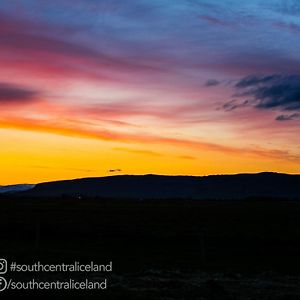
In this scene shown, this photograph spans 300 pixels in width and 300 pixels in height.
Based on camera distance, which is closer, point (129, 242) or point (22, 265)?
point (22, 265)

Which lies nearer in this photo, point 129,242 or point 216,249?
point 216,249

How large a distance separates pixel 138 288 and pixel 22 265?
6374 mm

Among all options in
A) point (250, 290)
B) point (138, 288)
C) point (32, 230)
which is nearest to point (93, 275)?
point (138, 288)

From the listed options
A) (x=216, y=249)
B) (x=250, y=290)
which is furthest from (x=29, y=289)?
(x=216, y=249)

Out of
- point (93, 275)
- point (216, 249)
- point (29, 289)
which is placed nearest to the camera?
point (29, 289)

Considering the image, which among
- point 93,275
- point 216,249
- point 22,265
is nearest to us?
point 93,275

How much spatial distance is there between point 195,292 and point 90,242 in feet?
75.1

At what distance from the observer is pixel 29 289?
49.2 ft

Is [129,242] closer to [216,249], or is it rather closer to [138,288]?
[216,249]

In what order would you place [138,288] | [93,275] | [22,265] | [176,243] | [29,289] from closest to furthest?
[29,289], [138,288], [93,275], [22,265], [176,243]

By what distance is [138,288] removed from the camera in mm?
16078

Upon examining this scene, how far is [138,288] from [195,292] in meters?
1.86

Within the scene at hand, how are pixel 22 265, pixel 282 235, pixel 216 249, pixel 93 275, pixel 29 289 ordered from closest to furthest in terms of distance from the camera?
pixel 29 289, pixel 93 275, pixel 22 265, pixel 216 249, pixel 282 235

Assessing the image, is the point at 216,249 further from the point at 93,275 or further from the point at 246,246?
the point at 93,275
